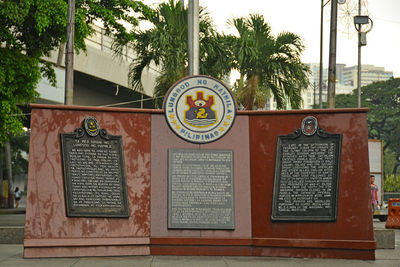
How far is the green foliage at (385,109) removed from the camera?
249 feet

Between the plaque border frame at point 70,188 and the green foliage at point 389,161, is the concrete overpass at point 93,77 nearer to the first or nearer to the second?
the plaque border frame at point 70,188

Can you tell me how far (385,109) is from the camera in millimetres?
76250

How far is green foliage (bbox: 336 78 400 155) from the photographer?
249ft

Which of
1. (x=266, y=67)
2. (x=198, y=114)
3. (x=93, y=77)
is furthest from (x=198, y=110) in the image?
(x=93, y=77)

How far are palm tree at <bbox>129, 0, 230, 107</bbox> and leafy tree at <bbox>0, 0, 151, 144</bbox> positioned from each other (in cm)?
75

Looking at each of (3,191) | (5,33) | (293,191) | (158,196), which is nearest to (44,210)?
(158,196)

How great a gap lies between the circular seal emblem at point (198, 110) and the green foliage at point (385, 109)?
66190mm

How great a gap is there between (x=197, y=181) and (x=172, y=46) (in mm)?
11640

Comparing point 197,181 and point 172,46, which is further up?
point 172,46

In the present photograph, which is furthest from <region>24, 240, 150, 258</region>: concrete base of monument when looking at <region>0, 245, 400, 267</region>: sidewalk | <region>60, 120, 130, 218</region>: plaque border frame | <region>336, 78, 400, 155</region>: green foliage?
<region>336, 78, 400, 155</region>: green foliage

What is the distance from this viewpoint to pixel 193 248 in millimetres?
11648

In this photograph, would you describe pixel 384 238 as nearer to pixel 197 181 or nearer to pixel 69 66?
pixel 197 181

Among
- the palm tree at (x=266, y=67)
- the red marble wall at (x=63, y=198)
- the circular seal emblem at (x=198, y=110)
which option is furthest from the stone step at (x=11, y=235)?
the palm tree at (x=266, y=67)

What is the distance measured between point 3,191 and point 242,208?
38840mm
